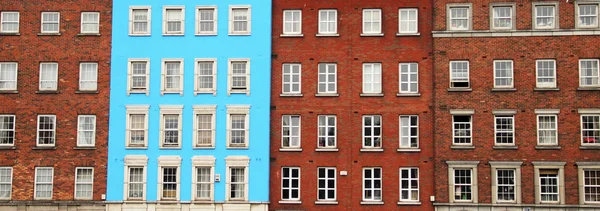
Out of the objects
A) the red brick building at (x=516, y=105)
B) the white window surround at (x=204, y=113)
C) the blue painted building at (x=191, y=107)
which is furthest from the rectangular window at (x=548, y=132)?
the white window surround at (x=204, y=113)

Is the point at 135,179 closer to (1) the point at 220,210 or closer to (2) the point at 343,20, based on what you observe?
(1) the point at 220,210

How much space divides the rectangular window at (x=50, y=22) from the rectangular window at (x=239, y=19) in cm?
1077

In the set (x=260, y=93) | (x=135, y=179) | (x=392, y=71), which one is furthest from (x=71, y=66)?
(x=392, y=71)

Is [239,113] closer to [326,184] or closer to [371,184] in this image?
[326,184]

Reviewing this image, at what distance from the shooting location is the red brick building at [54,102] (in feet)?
165

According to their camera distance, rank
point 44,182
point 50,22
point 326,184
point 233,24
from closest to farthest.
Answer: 1. point 326,184
2. point 44,182
3. point 233,24
4. point 50,22

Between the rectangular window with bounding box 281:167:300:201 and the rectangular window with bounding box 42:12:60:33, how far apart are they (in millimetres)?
16515

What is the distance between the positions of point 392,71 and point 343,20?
14.0 ft

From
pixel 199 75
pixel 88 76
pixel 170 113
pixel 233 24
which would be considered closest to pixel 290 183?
pixel 170 113

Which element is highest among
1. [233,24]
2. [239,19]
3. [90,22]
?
[239,19]

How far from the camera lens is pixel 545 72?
48.8 meters

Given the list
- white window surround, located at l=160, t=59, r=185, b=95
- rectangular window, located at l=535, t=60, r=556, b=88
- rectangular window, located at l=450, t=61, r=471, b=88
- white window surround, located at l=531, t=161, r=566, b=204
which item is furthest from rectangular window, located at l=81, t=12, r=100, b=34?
white window surround, located at l=531, t=161, r=566, b=204

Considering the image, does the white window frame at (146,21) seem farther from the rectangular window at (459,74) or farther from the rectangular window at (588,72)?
the rectangular window at (588,72)

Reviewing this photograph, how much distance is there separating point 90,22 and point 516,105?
85.2 ft
